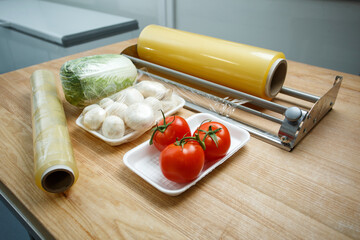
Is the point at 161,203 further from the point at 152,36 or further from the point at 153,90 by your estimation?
the point at 152,36

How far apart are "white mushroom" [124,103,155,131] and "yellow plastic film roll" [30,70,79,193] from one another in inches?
5.7

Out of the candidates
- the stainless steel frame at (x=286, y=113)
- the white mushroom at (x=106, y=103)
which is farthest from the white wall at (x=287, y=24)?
the white mushroom at (x=106, y=103)

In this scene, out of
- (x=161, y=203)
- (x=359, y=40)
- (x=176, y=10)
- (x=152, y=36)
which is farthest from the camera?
(x=176, y=10)

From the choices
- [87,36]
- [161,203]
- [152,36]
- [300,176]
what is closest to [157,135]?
[161,203]

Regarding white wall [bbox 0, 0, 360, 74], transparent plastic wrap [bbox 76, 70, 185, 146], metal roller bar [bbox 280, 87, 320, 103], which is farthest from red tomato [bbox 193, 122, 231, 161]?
white wall [bbox 0, 0, 360, 74]

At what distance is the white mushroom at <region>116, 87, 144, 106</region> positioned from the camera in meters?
0.73

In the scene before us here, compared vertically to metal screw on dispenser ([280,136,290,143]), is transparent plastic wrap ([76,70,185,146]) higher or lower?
higher

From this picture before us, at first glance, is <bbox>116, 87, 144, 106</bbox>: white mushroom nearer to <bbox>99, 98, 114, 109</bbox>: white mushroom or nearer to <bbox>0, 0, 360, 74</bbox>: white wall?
<bbox>99, 98, 114, 109</bbox>: white mushroom

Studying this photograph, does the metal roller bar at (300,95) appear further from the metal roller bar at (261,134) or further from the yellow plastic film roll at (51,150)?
the yellow plastic film roll at (51,150)

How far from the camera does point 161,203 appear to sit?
1.75 feet

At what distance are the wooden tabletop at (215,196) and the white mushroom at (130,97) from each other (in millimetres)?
96

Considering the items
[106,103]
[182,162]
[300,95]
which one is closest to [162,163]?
[182,162]

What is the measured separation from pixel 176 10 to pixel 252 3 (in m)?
0.58

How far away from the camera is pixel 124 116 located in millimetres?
679
